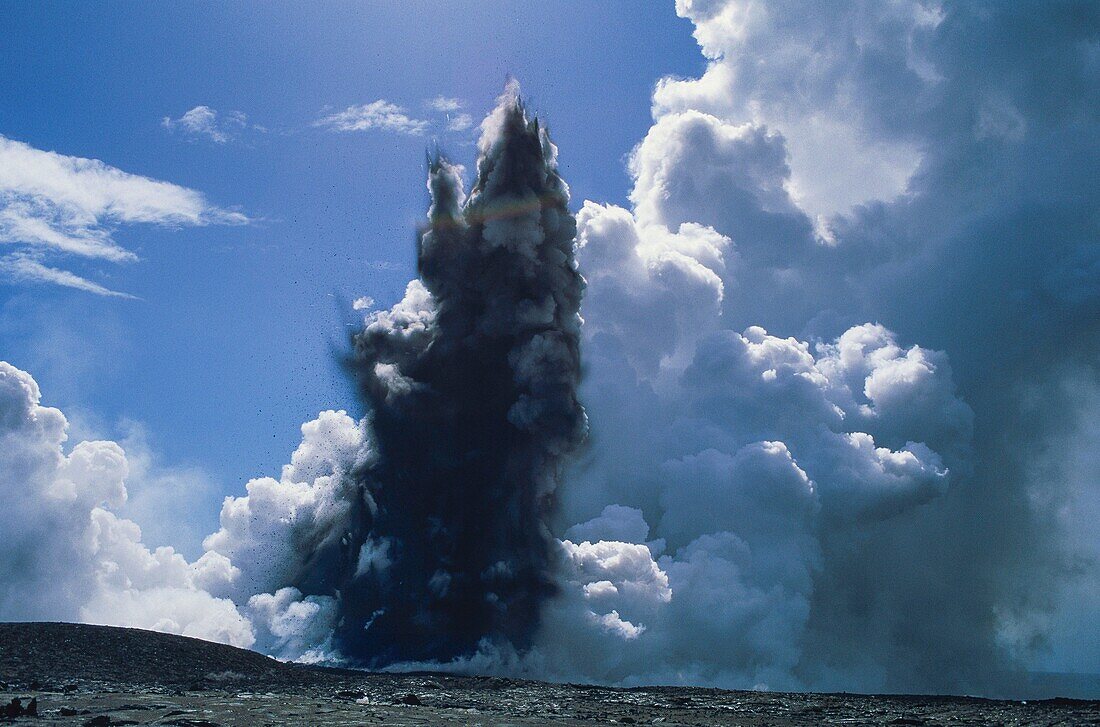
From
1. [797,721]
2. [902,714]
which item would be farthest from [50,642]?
[902,714]

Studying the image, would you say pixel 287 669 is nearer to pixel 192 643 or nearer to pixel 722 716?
pixel 192 643

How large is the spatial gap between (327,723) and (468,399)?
4821 inches

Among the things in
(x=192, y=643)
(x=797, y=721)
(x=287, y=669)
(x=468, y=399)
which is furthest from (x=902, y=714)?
(x=468, y=399)

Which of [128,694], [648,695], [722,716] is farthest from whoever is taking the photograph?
[648,695]

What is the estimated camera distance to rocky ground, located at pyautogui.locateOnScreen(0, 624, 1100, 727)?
65500 mm

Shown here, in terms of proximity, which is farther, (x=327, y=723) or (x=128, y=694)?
(x=128, y=694)

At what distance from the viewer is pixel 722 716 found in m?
82.0

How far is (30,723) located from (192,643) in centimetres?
5416

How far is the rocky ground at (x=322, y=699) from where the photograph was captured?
215 ft

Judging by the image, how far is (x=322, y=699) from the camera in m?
81.4

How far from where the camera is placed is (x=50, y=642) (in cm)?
9556

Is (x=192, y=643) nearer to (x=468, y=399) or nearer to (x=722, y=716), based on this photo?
(x=722, y=716)

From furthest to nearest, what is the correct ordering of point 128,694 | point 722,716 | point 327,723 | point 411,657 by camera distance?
point 411,657, point 722,716, point 128,694, point 327,723

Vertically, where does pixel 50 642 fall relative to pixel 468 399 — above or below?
below
